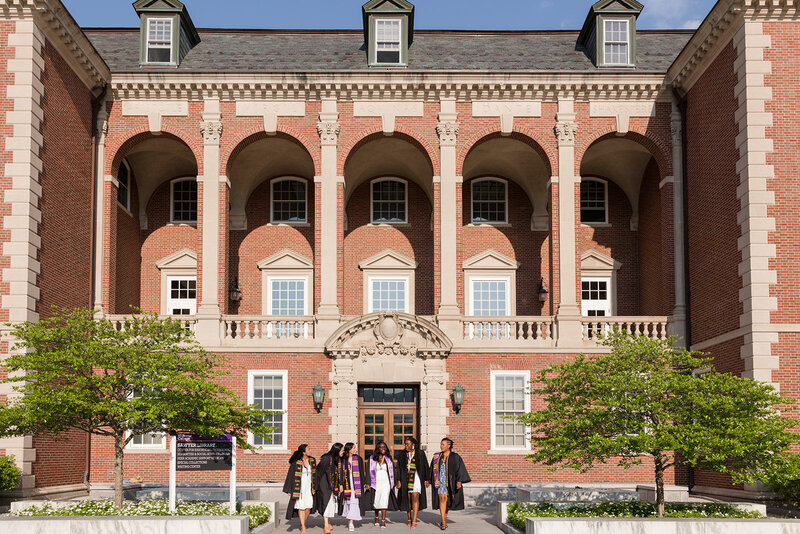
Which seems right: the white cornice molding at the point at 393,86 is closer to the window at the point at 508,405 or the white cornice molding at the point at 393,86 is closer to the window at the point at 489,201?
the window at the point at 489,201

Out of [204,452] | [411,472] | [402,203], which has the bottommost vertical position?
[411,472]

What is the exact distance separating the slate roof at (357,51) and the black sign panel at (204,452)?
40.4ft

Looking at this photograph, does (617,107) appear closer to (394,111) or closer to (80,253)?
(394,111)

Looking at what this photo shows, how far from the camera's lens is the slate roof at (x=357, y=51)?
92.4 feet

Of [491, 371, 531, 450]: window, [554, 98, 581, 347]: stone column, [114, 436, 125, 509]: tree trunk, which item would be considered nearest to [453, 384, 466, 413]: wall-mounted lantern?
[491, 371, 531, 450]: window

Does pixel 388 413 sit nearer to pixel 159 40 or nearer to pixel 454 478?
pixel 454 478

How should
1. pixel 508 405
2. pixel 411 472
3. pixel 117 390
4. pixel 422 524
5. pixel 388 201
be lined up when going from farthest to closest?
pixel 388 201
pixel 508 405
pixel 422 524
pixel 411 472
pixel 117 390

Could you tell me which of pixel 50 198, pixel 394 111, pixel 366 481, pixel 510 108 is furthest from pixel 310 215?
pixel 366 481

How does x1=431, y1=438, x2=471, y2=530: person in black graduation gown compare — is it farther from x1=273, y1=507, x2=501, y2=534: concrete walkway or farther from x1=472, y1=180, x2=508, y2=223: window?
x1=472, y1=180, x2=508, y2=223: window

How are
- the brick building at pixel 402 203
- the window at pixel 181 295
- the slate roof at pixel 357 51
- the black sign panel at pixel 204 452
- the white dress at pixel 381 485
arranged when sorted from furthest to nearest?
the window at pixel 181 295 < the slate roof at pixel 357 51 < the brick building at pixel 402 203 < the white dress at pixel 381 485 < the black sign panel at pixel 204 452

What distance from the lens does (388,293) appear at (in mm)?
30344

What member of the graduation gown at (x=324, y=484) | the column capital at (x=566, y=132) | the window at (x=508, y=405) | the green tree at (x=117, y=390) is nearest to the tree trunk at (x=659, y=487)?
the graduation gown at (x=324, y=484)

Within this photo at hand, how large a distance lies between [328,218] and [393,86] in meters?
4.02

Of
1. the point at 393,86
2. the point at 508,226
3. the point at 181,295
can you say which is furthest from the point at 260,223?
the point at 508,226
